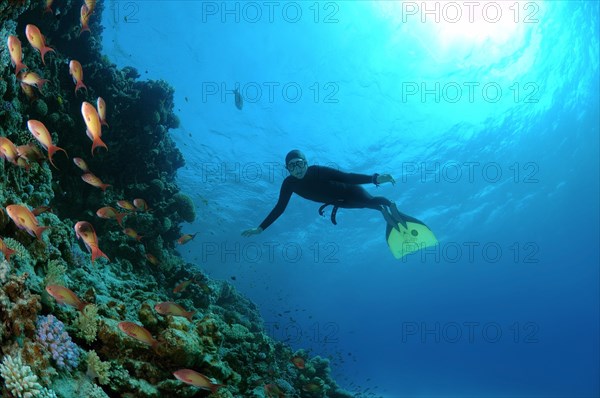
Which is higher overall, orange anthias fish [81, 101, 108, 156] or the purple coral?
orange anthias fish [81, 101, 108, 156]

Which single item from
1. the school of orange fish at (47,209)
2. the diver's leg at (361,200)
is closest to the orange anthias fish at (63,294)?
the school of orange fish at (47,209)

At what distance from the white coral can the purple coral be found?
50cm

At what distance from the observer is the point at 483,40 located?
21.1 metres

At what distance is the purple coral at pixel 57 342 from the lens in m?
3.40

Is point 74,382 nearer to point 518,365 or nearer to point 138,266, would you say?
point 138,266

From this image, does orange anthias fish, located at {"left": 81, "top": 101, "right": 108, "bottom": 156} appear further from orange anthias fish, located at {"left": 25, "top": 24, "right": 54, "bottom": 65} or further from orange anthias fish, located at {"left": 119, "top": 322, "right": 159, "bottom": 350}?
orange anthias fish, located at {"left": 119, "top": 322, "right": 159, "bottom": 350}

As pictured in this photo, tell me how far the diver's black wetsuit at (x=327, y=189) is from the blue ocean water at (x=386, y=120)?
6.58 metres

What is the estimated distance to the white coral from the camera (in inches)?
108

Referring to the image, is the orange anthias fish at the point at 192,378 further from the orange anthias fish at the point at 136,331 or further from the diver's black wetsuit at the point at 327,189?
the diver's black wetsuit at the point at 327,189

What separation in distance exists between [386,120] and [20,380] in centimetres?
2553

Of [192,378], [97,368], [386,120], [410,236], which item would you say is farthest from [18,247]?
[386,120]

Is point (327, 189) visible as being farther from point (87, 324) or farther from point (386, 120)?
point (386, 120)

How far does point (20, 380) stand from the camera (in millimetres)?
2795

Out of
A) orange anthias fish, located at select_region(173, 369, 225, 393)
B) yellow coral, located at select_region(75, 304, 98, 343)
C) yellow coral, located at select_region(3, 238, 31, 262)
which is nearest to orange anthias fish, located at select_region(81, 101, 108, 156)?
yellow coral, located at select_region(3, 238, 31, 262)
